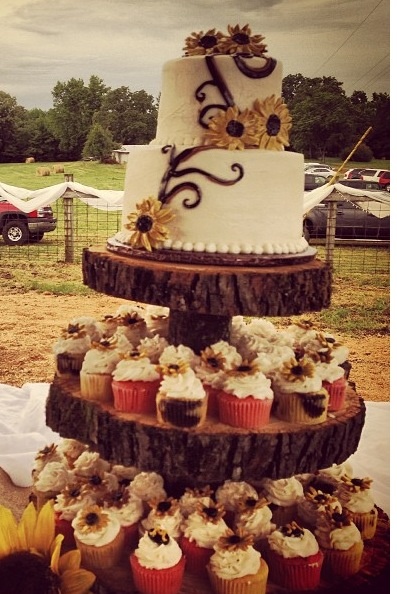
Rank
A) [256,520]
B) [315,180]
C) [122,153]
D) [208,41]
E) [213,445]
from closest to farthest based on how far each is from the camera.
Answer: [213,445] → [208,41] → [256,520] → [122,153] → [315,180]

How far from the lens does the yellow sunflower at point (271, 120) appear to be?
112 cm

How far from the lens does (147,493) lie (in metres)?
1.34

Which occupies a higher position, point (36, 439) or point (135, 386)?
point (135, 386)

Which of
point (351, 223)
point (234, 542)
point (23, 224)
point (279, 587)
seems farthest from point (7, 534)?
point (23, 224)

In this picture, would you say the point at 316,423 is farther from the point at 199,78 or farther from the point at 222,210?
the point at 199,78

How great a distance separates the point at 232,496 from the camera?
1.32 metres

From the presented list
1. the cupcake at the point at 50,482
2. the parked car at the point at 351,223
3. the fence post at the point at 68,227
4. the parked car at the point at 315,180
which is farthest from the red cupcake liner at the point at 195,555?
the fence post at the point at 68,227

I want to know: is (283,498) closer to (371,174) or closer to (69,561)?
(69,561)

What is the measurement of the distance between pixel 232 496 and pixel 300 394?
12.1 inches

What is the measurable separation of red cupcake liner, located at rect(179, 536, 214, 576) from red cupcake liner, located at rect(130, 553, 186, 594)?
0.05 m

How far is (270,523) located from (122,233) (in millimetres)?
633

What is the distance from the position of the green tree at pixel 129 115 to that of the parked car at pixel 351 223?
1.55ft

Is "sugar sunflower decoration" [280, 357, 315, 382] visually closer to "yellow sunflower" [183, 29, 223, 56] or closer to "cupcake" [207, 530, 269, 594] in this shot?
"cupcake" [207, 530, 269, 594]

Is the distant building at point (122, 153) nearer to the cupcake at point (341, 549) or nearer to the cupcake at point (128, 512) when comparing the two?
the cupcake at point (128, 512)
